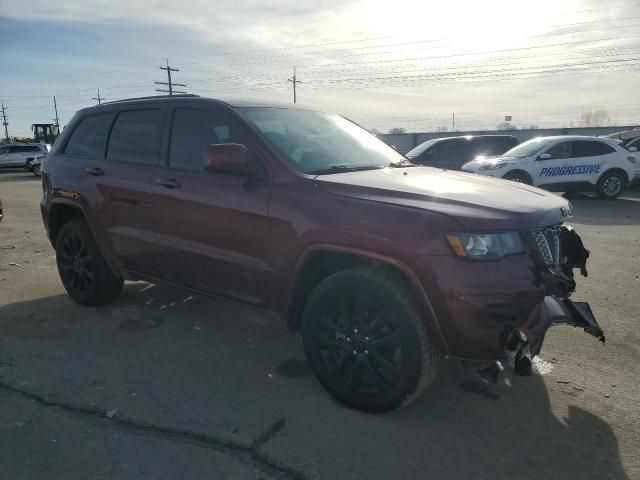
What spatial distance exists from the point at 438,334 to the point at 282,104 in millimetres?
2266

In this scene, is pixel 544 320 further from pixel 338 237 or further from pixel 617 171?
pixel 617 171

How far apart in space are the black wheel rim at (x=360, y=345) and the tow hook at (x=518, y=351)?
1.82 feet

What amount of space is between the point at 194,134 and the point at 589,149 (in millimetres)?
12377

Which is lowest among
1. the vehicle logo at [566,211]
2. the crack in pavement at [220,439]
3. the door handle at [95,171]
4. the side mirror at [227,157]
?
the crack in pavement at [220,439]

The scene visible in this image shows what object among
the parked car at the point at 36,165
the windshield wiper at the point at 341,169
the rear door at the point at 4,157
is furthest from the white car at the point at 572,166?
the rear door at the point at 4,157

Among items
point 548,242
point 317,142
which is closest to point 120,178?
point 317,142

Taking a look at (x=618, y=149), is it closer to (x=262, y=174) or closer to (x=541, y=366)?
(x=541, y=366)

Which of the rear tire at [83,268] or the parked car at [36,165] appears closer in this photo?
the rear tire at [83,268]

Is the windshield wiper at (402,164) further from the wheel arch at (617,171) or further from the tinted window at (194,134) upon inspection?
the wheel arch at (617,171)

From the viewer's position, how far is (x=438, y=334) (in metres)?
2.67

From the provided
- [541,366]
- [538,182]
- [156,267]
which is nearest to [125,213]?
[156,267]

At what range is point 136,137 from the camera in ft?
13.8

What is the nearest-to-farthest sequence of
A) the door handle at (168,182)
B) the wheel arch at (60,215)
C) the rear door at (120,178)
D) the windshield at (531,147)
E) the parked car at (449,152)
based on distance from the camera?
1. the door handle at (168,182)
2. the rear door at (120,178)
3. the wheel arch at (60,215)
4. the windshield at (531,147)
5. the parked car at (449,152)

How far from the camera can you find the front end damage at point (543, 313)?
102 inches
